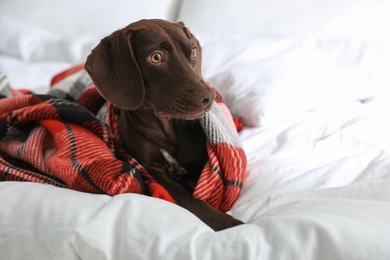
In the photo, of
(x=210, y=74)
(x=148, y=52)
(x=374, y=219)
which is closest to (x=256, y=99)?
(x=210, y=74)

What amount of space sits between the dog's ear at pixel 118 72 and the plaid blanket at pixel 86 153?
15 cm

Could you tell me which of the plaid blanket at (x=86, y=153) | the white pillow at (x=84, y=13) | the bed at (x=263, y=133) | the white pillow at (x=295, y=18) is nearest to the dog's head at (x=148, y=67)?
the plaid blanket at (x=86, y=153)

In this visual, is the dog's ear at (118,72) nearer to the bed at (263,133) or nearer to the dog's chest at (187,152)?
the dog's chest at (187,152)

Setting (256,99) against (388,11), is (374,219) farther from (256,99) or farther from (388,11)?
(388,11)

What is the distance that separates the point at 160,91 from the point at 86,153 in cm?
24

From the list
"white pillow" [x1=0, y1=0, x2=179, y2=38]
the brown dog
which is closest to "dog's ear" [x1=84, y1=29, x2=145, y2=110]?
the brown dog

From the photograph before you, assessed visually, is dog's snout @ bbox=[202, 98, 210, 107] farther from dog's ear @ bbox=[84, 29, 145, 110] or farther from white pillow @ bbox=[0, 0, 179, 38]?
white pillow @ bbox=[0, 0, 179, 38]

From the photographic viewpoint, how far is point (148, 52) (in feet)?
3.70

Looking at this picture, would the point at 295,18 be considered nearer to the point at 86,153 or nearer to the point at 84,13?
the point at 84,13

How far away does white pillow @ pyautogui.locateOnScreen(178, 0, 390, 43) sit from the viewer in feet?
6.54

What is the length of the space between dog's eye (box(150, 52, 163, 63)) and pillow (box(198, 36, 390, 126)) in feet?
1.57

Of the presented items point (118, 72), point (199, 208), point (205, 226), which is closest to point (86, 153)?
point (118, 72)

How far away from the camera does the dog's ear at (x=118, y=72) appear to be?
3.73 ft

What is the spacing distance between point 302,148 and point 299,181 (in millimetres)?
223
